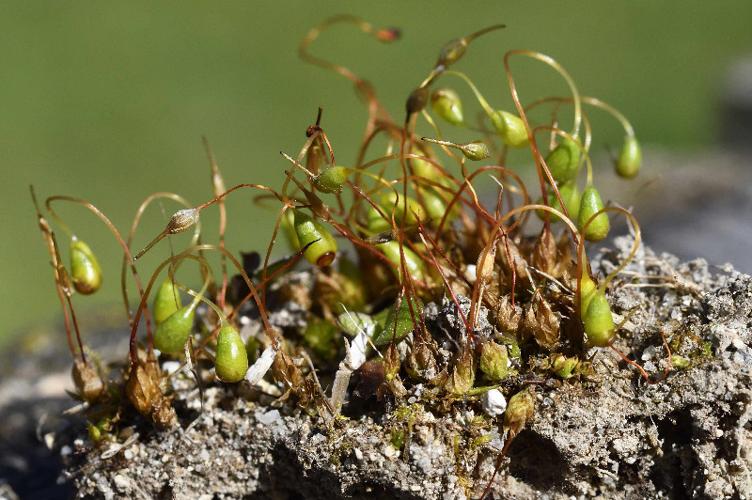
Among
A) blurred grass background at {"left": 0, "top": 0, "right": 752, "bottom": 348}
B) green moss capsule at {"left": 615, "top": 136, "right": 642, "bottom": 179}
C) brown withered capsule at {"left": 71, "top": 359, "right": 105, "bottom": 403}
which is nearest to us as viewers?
brown withered capsule at {"left": 71, "top": 359, "right": 105, "bottom": 403}

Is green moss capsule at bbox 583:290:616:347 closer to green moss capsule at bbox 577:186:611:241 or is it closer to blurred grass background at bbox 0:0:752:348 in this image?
green moss capsule at bbox 577:186:611:241

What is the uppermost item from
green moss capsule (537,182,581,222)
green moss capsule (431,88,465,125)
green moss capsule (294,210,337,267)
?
green moss capsule (431,88,465,125)

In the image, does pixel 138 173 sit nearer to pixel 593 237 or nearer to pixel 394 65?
pixel 394 65

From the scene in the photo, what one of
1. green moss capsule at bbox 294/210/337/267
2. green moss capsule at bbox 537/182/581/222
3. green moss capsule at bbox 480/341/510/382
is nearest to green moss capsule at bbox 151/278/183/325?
green moss capsule at bbox 294/210/337/267

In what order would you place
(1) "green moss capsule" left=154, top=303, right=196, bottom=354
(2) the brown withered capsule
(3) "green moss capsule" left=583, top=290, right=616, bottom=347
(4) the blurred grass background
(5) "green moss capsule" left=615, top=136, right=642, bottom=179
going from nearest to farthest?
1. (3) "green moss capsule" left=583, top=290, right=616, bottom=347
2. (1) "green moss capsule" left=154, top=303, right=196, bottom=354
3. (2) the brown withered capsule
4. (5) "green moss capsule" left=615, top=136, right=642, bottom=179
5. (4) the blurred grass background

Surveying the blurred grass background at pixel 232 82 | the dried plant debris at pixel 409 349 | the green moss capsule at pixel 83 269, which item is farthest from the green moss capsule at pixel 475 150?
the blurred grass background at pixel 232 82

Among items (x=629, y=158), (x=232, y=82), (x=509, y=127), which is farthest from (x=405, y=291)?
(x=232, y=82)

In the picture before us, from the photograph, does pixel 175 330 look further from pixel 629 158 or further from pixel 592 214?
pixel 629 158
